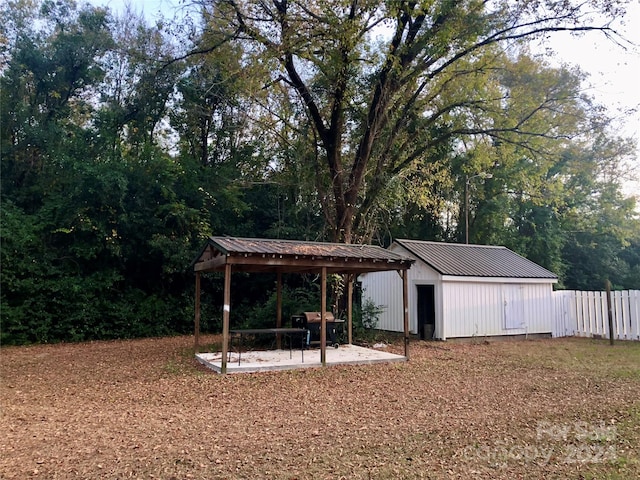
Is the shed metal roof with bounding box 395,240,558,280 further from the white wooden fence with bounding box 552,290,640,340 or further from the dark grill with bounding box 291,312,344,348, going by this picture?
the dark grill with bounding box 291,312,344,348

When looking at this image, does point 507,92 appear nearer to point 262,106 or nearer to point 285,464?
point 262,106

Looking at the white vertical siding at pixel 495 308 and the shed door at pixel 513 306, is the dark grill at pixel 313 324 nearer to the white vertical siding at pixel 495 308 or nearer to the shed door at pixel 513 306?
the white vertical siding at pixel 495 308

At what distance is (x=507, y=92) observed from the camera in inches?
563

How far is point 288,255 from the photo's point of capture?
852cm

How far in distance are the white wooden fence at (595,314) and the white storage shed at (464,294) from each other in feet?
1.82

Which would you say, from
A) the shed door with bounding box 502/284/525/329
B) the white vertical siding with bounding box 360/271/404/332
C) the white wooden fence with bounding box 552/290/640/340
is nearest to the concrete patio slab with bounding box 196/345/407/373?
the white vertical siding with bounding box 360/271/404/332

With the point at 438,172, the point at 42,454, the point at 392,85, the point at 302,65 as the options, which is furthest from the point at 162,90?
the point at 42,454

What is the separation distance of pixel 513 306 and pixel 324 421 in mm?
10572

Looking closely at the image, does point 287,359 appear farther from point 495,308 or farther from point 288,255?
point 495,308

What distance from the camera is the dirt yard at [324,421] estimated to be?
3834mm

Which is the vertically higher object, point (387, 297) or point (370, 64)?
point (370, 64)

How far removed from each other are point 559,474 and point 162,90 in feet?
55.0

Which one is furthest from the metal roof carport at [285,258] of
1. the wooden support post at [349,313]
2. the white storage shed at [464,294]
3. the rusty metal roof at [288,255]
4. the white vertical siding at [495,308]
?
the white vertical siding at [495,308]

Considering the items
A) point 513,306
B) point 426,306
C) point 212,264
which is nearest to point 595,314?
point 513,306
